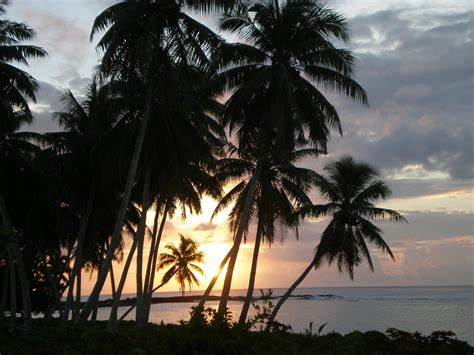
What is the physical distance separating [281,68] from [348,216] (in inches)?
449

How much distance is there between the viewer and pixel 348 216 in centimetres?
2755

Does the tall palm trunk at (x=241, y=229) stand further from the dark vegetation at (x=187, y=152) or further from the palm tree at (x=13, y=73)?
the palm tree at (x=13, y=73)

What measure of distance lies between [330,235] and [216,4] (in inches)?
521

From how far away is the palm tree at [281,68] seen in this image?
18.9 m

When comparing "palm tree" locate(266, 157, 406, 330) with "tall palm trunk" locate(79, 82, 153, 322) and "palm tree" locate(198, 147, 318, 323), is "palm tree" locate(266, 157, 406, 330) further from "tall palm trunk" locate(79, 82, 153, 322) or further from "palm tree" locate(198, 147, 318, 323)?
"tall palm trunk" locate(79, 82, 153, 322)

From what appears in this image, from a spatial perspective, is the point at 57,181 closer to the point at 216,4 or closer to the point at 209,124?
the point at 209,124

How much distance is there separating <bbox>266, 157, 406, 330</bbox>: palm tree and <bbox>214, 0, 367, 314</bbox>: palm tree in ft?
23.2

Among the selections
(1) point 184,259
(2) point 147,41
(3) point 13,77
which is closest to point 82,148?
(3) point 13,77

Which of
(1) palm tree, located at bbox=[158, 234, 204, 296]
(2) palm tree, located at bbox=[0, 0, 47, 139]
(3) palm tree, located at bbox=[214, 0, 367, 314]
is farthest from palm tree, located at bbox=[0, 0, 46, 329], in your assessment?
(1) palm tree, located at bbox=[158, 234, 204, 296]

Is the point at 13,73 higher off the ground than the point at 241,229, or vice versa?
the point at 13,73

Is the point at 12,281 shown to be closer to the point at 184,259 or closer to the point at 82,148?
the point at 82,148

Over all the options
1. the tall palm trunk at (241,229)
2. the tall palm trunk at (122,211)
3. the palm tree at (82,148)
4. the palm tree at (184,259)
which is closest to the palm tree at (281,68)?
the tall palm trunk at (241,229)

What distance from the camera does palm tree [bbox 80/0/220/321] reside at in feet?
58.4

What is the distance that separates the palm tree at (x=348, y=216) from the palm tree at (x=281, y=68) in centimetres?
708
